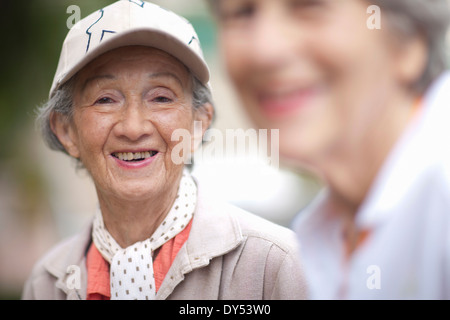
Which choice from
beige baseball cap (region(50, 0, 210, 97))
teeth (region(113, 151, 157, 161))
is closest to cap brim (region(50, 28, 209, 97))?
beige baseball cap (region(50, 0, 210, 97))

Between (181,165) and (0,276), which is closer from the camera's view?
(181,165)

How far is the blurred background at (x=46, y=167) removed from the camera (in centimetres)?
128

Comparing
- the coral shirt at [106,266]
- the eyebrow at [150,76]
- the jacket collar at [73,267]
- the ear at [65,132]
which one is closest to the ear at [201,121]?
the eyebrow at [150,76]

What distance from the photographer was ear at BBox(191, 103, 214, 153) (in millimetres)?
1328

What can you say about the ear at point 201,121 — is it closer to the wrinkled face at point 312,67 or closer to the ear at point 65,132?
the wrinkled face at point 312,67

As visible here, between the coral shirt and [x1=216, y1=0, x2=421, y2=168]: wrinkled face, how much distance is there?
39 centimetres

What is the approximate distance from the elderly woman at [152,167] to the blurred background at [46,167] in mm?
47

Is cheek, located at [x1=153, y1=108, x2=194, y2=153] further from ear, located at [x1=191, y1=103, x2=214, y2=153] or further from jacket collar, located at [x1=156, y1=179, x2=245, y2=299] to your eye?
jacket collar, located at [x1=156, y1=179, x2=245, y2=299]
